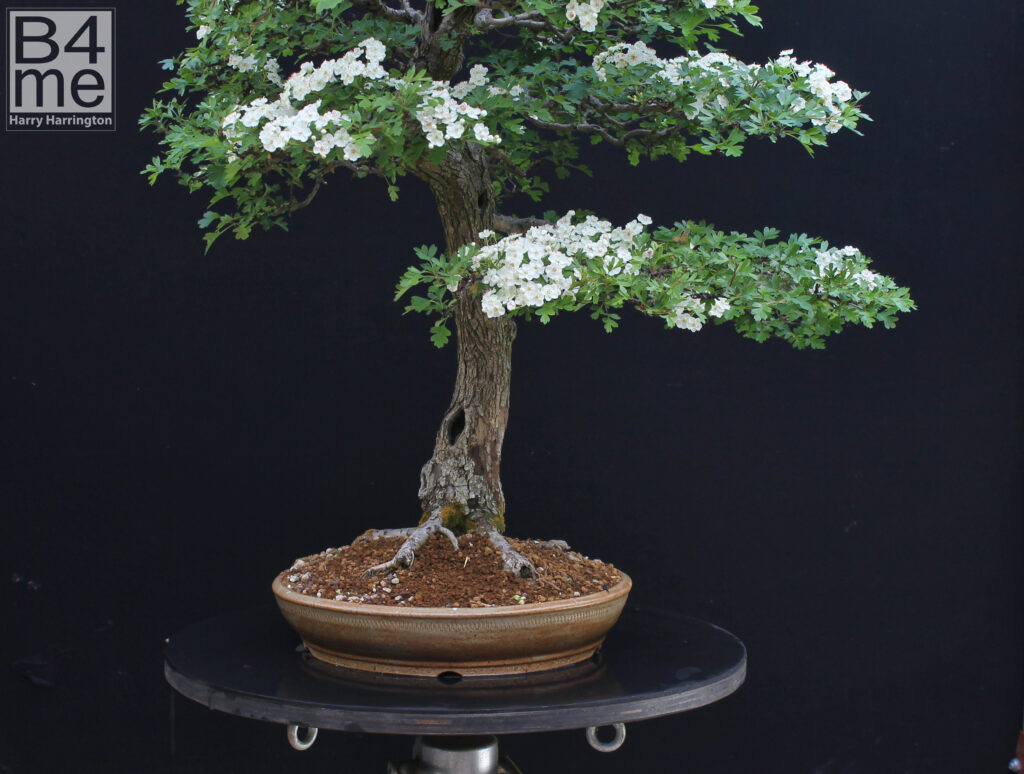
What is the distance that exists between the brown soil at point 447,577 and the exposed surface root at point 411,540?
0.03 ft

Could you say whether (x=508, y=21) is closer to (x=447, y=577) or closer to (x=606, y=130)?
(x=606, y=130)

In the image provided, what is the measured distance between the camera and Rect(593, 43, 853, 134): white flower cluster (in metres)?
1.41

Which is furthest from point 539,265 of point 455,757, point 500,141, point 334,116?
point 455,757

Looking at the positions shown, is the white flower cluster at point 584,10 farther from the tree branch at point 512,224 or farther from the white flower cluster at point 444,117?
the tree branch at point 512,224

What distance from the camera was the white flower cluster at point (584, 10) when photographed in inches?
52.1

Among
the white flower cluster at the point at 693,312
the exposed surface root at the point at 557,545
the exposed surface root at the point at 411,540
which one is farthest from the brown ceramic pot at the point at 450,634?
the white flower cluster at the point at 693,312

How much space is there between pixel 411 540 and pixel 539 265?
1.58 feet

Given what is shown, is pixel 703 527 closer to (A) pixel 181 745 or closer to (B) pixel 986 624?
(B) pixel 986 624

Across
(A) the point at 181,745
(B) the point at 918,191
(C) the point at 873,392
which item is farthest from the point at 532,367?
(A) the point at 181,745

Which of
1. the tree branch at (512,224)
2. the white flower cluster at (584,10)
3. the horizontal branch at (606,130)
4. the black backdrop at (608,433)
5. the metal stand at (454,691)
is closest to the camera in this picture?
the metal stand at (454,691)

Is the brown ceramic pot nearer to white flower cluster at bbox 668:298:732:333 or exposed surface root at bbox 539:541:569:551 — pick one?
exposed surface root at bbox 539:541:569:551

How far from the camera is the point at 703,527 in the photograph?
2.39 metres

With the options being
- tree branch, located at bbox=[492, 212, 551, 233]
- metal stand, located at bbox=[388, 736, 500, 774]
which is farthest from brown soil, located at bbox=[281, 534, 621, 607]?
tree branch, located at bbox=[492, 212, 551, 233]

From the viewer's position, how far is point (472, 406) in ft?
5.54
